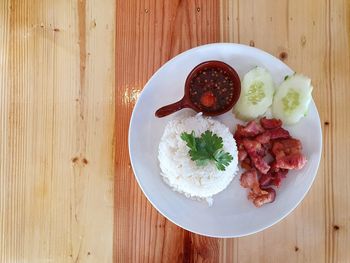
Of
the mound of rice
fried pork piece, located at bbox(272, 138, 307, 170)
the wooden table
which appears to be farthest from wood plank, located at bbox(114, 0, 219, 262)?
fried pork piece, located at bbox(272, 138, 307, 170)

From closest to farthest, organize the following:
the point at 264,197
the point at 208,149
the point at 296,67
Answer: the point at 208,149
the point at 264,197
the point at 296,67

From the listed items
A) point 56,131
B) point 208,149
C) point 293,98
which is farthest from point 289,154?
point 56,131

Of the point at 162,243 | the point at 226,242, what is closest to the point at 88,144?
the point at 162,243

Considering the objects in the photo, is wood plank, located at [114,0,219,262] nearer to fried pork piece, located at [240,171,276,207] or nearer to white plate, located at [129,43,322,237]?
white plate, located at [129,43,322,237]

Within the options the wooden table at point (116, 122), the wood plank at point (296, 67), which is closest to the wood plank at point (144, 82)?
the wooden table at point (116, 122)

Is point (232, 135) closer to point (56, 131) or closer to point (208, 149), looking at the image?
point (208, 149)

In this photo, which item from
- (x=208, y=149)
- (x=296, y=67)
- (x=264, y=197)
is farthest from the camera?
(x=296, y=67)
